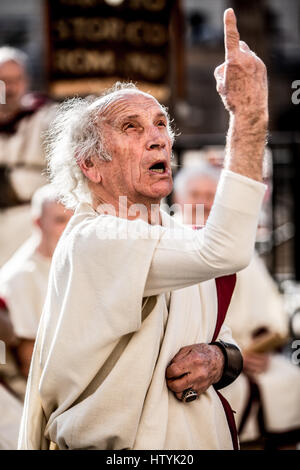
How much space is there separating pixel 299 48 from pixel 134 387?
69.2 ft

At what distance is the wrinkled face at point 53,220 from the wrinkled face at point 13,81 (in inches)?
43.6

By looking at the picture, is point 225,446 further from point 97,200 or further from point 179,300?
point 97,200

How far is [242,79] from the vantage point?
2.09 m

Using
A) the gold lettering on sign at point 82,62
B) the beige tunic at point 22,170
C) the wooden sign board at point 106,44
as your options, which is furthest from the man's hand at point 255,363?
the gold lettering on sign at point 82,62

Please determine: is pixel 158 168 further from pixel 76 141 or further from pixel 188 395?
pixel 188 395

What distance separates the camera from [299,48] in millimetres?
22219

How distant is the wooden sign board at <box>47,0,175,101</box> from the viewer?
6168mm

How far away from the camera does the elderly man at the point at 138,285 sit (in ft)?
6.81

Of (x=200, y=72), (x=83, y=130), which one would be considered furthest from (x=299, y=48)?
(x=83, y=130)

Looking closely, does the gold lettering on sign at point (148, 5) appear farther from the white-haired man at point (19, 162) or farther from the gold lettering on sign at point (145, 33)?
the white-haired man at point (19, 162)

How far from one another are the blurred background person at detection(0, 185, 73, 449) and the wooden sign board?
6.46 feet

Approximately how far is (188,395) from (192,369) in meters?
0.07

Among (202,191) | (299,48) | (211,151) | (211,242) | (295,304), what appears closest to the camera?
(211,242)

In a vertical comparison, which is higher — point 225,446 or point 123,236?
point 123,236
